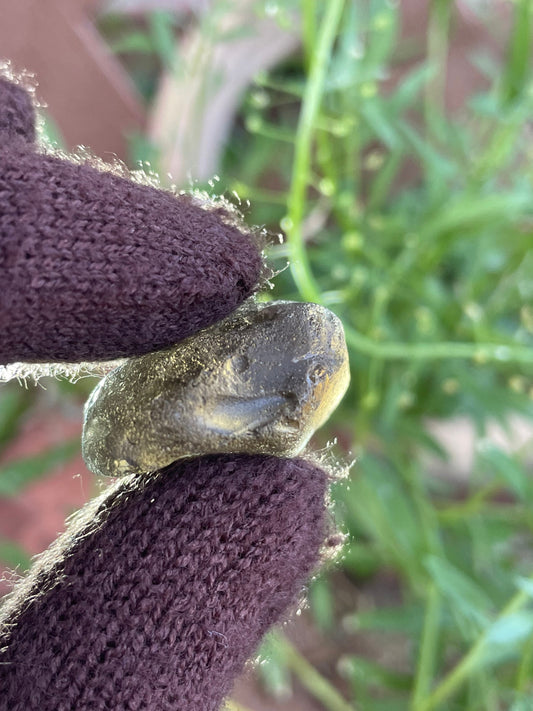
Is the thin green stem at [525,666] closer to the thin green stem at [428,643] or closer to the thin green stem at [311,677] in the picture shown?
the thin green stem at [428,643]

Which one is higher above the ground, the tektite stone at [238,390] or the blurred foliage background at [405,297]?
the tektite stone at [238,390]

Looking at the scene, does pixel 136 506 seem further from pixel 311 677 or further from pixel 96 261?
pixel 311 677

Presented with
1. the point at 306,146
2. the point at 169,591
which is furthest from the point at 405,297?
Answer: the point at 169,591

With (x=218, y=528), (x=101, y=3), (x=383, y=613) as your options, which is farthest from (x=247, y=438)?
(x=101, y=3)

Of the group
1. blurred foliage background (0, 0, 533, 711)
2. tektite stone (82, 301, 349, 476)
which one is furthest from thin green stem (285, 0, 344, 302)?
tektite stone (82, 301, 349, 476)

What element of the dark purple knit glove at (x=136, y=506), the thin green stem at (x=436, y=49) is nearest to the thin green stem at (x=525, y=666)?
the dark purple knit glove at (x=136, y=506)

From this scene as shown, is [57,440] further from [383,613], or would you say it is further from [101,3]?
[101,3]
